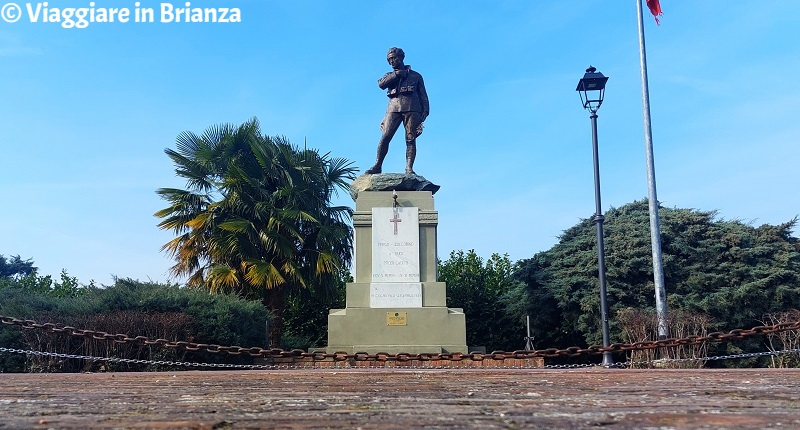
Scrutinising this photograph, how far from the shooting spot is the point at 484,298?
1919 cm

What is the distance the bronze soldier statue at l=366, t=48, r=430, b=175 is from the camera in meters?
12.3

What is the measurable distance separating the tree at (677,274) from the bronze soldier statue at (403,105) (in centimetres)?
599

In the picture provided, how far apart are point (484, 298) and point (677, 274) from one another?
17.5ft

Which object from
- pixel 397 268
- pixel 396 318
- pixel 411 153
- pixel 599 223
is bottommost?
pixel 396 318

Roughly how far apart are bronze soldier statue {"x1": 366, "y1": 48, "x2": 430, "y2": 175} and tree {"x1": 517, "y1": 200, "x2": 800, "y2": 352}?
5.99m

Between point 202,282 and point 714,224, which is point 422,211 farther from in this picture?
point 714,224

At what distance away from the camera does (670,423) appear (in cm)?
220

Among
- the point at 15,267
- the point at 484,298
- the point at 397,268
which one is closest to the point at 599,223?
the point at 397,268

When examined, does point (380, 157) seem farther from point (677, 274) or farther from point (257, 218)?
point (677, 274)

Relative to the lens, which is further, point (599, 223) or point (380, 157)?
point (380, 157)

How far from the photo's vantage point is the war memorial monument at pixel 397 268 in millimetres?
10914

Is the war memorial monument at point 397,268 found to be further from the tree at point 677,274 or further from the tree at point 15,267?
the tree at point 15,267

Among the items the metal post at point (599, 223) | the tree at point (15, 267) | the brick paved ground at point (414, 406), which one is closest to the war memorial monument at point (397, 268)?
the metal post at point (599, 223)

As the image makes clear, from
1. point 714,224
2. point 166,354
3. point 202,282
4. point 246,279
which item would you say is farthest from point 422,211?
point 714,224
